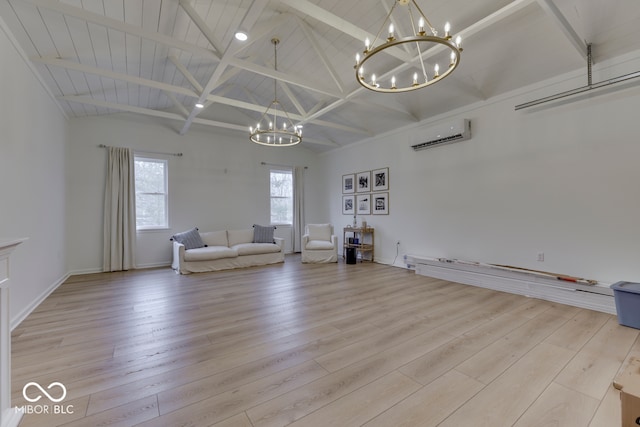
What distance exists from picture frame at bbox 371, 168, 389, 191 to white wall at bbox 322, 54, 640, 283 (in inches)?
18.6

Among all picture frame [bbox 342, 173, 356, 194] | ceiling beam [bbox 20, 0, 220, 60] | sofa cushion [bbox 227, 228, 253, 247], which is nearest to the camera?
ceiling beam [bbox 20, 0, 220, 60]

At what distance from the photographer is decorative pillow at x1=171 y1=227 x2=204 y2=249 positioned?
18.1 feet

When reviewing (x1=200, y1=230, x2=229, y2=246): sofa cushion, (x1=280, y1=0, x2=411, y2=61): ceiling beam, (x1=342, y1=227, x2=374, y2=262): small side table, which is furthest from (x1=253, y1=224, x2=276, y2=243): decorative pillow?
(x1=280, y1=0, x2=411, y2=61): ceiling beam

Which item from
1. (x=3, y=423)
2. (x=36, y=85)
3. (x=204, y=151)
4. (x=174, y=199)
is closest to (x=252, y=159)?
(x=204, y=151)

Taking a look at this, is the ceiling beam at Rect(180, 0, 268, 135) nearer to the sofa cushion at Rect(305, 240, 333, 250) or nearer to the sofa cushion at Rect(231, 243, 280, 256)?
the sofa cushion at Rect(231, 243, 280, 256)

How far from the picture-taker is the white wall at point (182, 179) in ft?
17.0

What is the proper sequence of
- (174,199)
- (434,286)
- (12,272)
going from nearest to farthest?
(12,272)
(434,286)
(174,199)

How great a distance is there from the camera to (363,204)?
22.1 feet

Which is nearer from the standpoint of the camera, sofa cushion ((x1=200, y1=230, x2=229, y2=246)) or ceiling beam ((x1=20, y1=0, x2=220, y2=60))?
ceiling beam ((x1=20, y1=0, x2=220, y2=60))

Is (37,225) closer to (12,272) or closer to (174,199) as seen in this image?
(12,272)

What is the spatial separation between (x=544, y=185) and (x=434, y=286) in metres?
2.06

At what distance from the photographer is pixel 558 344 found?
2.33m

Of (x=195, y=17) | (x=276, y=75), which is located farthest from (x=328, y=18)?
(x=195, y=17)

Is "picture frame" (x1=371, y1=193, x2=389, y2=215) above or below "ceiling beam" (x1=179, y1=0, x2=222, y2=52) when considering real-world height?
below
